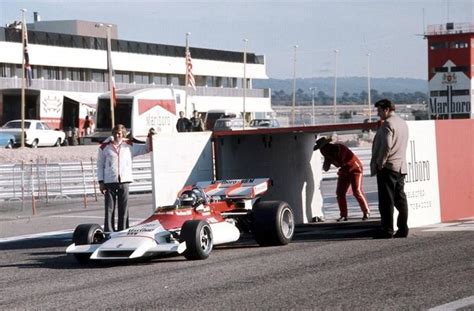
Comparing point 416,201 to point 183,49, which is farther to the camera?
point 183,49

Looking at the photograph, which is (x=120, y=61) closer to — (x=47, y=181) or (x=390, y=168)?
(x=47, y=181)

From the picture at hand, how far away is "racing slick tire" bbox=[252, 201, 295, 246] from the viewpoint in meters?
15.2

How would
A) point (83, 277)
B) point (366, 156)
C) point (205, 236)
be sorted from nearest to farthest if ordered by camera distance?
point (83, 277)
point (205, 236)
point (366, 156)

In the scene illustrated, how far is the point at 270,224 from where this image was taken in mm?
15234

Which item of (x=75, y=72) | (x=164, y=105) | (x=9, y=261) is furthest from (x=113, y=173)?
(x=75, y=72)

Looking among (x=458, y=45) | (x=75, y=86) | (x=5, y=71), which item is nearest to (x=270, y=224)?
(x=5, y=71)

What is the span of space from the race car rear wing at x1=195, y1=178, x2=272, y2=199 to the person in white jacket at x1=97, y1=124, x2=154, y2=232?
1.12 m

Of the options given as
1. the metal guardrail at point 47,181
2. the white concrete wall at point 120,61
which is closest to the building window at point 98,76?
the white concrete wall at point 120,61

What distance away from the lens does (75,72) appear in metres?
73.1

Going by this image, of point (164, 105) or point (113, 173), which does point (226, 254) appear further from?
point (164, 105)

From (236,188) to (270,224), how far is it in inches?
55.7

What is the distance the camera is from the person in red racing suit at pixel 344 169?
64.5 ft

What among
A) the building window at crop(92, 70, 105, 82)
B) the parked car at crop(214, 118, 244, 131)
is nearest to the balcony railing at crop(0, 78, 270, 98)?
the building window at crop(92, 70, 105, 82)

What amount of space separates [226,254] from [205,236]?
557mm
